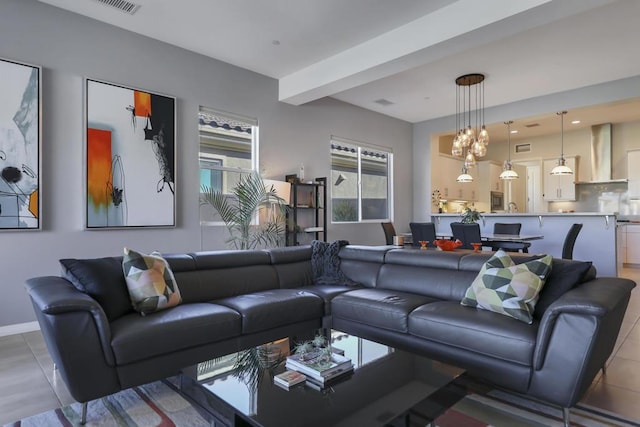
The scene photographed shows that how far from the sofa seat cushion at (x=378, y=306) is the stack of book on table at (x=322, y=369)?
34.5 inches

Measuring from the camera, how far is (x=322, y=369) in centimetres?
181

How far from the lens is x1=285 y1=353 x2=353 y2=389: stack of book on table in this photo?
1782 mm

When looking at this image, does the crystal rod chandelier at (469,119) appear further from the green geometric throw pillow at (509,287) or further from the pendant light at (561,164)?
the green geometric throw pillow at (509,287)

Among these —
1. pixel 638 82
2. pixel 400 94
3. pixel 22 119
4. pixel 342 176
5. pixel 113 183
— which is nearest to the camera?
pixel 22 119

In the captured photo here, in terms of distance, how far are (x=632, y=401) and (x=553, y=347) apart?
75 cm

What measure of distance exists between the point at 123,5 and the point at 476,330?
424 cm

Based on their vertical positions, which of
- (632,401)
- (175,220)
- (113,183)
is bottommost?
(632,401)

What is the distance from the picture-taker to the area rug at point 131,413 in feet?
6.68

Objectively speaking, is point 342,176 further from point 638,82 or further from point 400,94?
point 638,82

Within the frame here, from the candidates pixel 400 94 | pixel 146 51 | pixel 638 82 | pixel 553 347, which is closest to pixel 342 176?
pixel 400 94

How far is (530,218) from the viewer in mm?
6773

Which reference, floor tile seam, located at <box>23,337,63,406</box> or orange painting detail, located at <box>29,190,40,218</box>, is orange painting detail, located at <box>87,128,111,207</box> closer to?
orange painting detail, located at <box>29,190,40,218</box>

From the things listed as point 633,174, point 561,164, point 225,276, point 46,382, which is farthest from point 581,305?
point 633,174

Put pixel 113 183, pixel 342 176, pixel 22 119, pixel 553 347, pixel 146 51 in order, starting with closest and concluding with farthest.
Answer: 1. pixel 553 347
2. pixel 22 119
3. pixel 113 183
4. pixel 146 51
5. pixel 342 176
